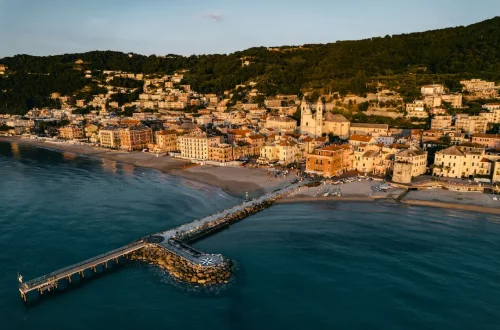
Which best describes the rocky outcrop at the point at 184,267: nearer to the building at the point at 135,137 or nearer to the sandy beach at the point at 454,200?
the sandy beach at the point at 454,200

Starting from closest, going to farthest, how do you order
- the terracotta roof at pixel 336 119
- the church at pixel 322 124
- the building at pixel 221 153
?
1. the building at pixel 221 153
2. the church at pixel 322 124
3. the terracotta roof at pixel 336 119

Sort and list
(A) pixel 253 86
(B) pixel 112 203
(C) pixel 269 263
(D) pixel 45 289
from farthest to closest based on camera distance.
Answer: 1. (A) pixel 253 86
2. (B) pixel 112 203
3. (C) pixel 269 263
4. (D) pixel 45 289

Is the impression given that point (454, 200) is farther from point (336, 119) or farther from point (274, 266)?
point (336, 119)

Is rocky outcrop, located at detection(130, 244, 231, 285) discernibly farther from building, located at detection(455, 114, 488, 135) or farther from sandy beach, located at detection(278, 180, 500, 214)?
building, located at detection(455, 114, 488, 135)

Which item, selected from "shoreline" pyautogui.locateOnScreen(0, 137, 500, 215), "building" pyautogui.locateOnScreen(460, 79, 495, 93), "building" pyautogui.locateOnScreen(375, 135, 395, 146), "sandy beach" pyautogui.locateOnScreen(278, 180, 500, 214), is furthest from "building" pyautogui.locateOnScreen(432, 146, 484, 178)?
"building" pyautogui.locateOnScreen(460, 79, 495, 93)

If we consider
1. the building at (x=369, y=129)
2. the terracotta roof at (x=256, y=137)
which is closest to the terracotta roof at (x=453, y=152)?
the building at (x=369, y=129)

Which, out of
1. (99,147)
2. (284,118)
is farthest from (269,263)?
(99,147)

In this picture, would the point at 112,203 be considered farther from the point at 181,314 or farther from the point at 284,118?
the point at 284,118
